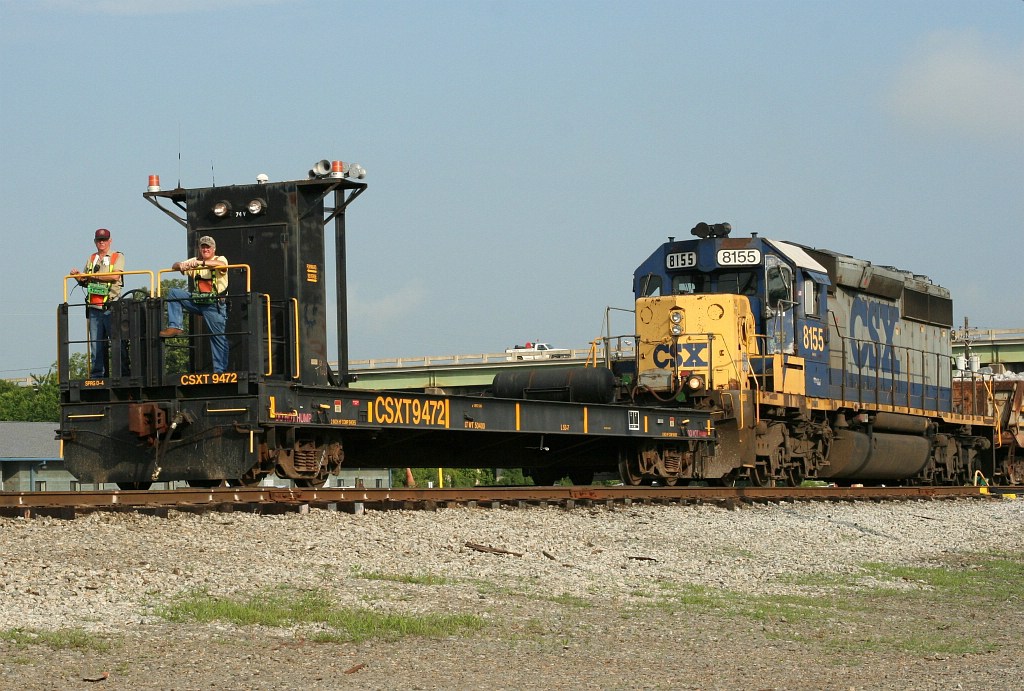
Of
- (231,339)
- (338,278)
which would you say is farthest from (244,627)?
(338,278)

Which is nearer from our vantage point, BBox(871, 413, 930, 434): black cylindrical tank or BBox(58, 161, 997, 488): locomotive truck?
BBox(58, 161, 997, 488): locomotive truck

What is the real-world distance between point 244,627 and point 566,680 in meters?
1.70

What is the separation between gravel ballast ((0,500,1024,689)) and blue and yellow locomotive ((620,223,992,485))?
583 centimetres

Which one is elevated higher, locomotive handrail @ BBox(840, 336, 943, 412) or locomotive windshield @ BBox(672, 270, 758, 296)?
locomotive windshield @ BBox(672, 270, 758, 296)

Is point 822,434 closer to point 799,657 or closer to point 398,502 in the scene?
point 398,502

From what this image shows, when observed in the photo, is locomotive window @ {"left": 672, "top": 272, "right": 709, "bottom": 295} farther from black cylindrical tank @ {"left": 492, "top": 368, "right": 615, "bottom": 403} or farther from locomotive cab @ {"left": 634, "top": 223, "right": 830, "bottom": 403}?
black cylindrical tank @ {"left": 492, "top": 368, "right": 615, "bottom": 403}

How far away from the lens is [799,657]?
6.93 m

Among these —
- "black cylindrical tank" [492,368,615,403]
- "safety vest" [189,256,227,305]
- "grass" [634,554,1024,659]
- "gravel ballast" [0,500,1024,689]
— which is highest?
"safety vest" [189,256,227,305]

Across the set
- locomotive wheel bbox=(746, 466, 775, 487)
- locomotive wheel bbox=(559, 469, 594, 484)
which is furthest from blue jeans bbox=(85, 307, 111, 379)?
locomotive wheel bbox=(746, 466, 775, 487)

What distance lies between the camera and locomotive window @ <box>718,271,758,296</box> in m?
19.0

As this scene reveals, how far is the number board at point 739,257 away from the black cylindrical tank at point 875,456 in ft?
11.1

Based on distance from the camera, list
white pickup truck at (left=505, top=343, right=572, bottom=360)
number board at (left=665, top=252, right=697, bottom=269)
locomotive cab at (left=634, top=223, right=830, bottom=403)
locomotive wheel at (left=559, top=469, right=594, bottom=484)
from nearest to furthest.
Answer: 1. locomotive cab at (left=634, top=223, right=830, bottom=403)
2. locomotive wheel at (left=559, top=469, right=594, bottom=484)
3. number board at (left=665, top=252, right=697, bottom=269)
4. white pickup truck at (left=505, top=343, right=572, bottom=360)

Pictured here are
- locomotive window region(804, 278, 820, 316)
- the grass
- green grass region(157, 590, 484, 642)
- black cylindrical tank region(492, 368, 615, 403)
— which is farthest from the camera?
locomotive window region(804, 278, 820, 316)

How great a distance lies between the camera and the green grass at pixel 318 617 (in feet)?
22.3
